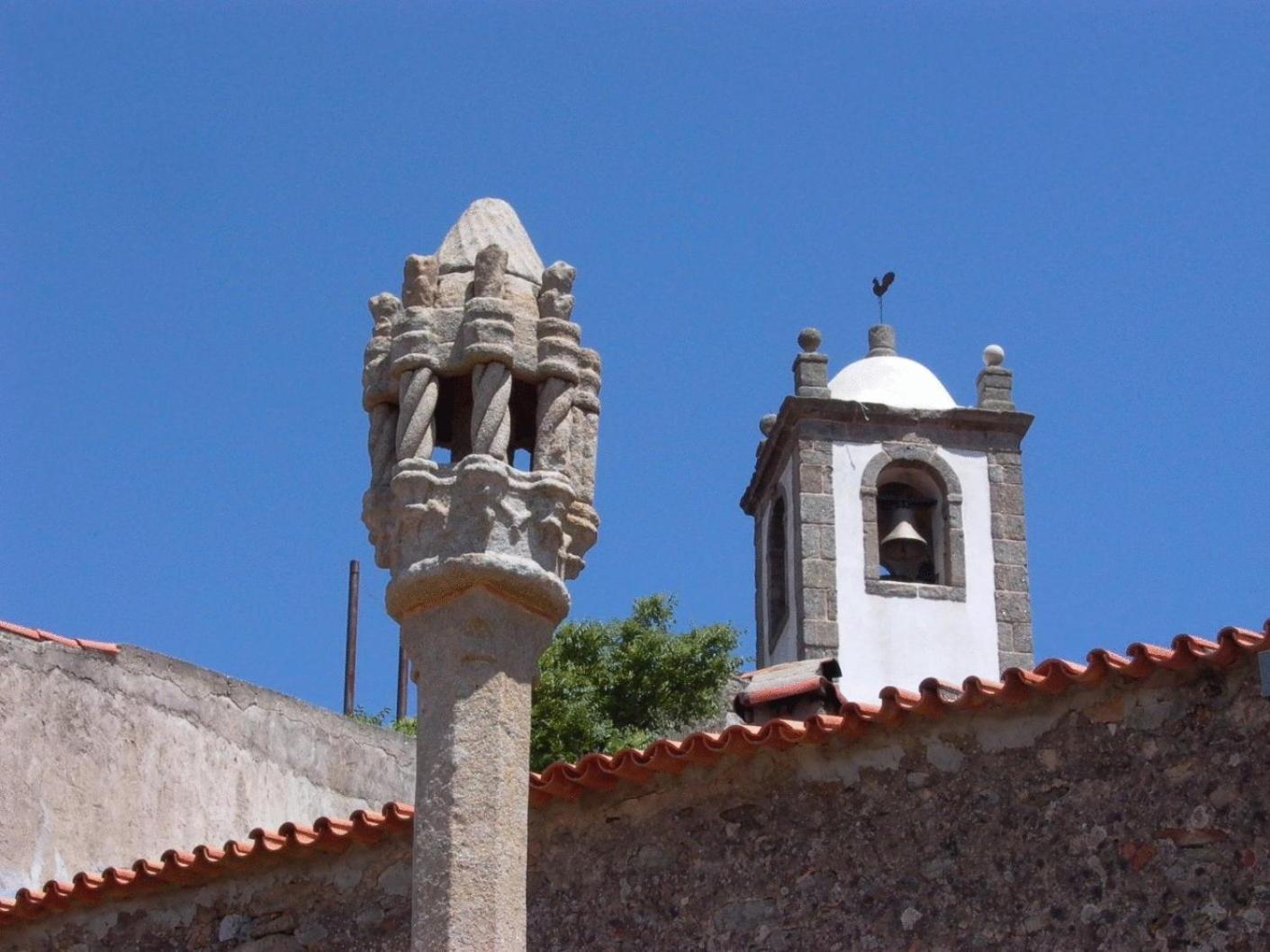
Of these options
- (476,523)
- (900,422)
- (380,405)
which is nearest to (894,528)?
(900,422)

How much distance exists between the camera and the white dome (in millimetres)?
21812

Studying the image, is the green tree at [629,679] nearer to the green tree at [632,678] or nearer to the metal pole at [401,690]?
the green tree at [632,678]

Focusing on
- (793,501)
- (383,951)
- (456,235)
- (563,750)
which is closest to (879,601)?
(793,501)

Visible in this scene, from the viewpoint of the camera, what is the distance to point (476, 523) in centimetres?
571

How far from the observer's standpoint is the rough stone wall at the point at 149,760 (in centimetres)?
1326

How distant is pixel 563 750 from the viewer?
18.5 metres

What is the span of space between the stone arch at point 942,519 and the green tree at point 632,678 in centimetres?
184

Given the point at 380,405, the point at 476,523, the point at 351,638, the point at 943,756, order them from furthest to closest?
the point at 351,638, the point at 943,756, the point at 380,405, the point at 476,523

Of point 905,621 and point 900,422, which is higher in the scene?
point 900,422

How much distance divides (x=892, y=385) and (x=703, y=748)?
1343 cm

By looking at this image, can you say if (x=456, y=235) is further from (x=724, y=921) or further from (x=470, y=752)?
(x=724, y=921)

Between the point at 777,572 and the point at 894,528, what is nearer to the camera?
the point at 894,528

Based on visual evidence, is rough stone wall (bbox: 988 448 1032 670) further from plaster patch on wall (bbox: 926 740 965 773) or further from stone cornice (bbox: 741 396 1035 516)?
plaster patch on wall (bbox: 926 740 965 773)

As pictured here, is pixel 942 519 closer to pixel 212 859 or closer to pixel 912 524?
pixel 912 524
